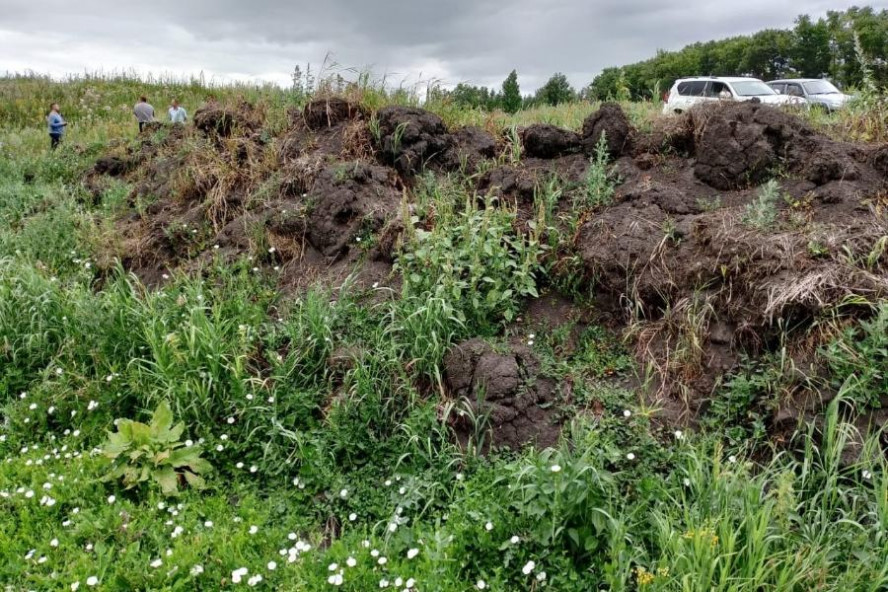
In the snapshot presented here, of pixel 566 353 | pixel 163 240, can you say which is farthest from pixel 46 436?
pixel 566 353

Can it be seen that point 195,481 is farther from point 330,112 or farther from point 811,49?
point 811,49

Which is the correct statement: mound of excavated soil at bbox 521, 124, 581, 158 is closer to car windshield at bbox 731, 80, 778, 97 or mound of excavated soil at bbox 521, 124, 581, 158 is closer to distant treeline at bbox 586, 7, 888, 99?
car windshield at bbox 731, 80, 778, 97

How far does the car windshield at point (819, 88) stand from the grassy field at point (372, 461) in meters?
14.4

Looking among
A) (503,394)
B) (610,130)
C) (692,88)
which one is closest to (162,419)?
(503,394)

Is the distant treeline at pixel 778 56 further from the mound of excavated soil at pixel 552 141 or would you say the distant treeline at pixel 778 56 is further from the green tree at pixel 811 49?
the mound of excavated soil at pixel 552 141

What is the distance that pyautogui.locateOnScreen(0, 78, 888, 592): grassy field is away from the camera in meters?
2.77

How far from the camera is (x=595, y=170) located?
5125 millimetres

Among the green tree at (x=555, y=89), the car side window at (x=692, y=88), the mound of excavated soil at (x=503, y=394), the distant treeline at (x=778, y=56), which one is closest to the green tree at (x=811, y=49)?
the distant treeline at (x=778, y=56)

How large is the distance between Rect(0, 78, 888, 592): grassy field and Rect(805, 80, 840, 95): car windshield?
14.4m

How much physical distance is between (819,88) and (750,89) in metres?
4.06

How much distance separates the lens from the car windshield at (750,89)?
15.1 metres

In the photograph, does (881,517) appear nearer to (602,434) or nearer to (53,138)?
(602,434)

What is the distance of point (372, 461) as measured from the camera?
370 cm

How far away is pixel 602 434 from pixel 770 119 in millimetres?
3393
